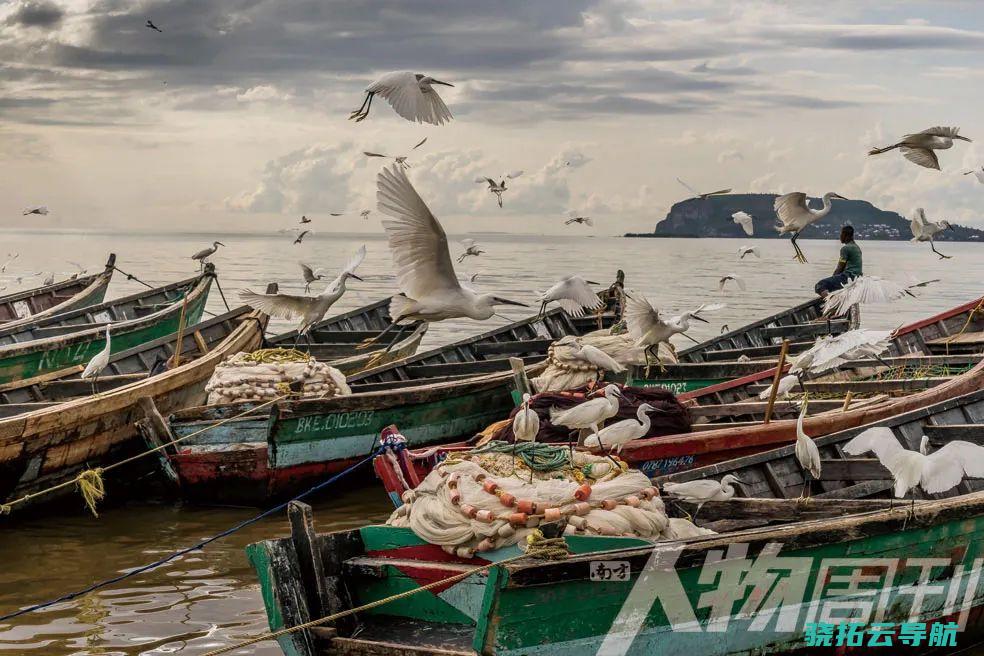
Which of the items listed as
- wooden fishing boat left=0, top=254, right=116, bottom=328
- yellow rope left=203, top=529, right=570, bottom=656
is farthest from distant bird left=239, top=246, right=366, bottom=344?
wooden fishing boat left=0, top=254, right=116, bottom=328

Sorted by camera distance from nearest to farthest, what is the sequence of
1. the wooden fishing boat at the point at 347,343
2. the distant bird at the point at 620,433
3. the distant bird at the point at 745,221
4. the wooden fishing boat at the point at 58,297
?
the distant bird at the point at 620,433 < the wooden fishing boat at the point at 347,343 < the distant bird at the point at 745,221 < the wooden fishing boat at the point at 58,297

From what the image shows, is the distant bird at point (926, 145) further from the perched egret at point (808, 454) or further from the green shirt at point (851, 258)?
the perched egret at point (808, 454)

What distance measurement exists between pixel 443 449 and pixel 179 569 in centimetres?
238

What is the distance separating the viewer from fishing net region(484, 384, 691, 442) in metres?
9.84

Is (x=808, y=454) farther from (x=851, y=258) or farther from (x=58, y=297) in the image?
(x=58, y=297)

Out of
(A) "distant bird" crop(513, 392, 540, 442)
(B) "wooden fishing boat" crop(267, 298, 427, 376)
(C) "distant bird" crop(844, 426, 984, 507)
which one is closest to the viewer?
(C) "distant bird" crop(844, 426, 984, 507)

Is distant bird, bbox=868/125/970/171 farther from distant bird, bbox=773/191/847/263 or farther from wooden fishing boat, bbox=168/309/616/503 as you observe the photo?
wooden fishing boat, bbox=168/309/616/503

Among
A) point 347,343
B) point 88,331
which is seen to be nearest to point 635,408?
point 347,343

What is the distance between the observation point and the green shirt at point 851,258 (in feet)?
53.6

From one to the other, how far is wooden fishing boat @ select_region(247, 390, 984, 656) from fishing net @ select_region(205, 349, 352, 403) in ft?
17.2

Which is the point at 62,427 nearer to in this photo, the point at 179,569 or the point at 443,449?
the point at 179,569

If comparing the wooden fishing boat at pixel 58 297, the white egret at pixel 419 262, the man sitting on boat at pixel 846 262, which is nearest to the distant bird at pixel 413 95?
the white egret at pixel 419 262

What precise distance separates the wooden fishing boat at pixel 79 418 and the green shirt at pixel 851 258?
309 inches

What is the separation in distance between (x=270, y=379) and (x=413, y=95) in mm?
3113
